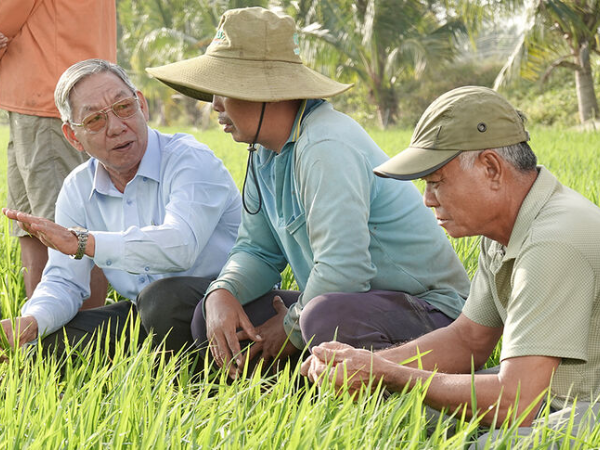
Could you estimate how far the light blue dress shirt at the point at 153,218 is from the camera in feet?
8.47

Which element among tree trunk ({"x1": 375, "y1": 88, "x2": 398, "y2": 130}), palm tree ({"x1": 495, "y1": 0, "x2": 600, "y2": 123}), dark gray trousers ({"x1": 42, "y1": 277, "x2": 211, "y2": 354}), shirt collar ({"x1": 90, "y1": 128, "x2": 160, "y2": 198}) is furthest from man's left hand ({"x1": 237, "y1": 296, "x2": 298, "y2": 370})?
tree trunk ({"x1": 375, "y1": 88, "x2": 398, "y2": 130})

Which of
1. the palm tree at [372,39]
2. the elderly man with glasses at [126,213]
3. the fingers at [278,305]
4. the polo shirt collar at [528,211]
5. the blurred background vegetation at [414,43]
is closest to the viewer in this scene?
the polo shirt collar at [528,211]

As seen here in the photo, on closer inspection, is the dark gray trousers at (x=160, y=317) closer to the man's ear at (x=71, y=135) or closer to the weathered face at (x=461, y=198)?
the man's ear at (x=71, y=135)

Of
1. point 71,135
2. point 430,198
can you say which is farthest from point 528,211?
point 71,135

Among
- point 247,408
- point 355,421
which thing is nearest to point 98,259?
point 247,408

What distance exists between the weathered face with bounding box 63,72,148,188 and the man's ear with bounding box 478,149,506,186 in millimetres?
1307

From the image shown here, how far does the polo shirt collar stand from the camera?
5.61 ft

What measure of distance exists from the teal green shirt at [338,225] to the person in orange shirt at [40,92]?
911mm

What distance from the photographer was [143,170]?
108 inches

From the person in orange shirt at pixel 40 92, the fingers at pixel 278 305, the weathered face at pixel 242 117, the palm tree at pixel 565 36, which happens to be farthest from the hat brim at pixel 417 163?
the palm tree at pixel 565 36

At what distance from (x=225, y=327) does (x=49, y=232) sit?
542 millimetres

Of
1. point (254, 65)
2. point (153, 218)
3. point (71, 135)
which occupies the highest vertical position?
point (254, 65)

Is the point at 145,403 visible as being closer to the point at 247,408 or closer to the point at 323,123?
the point at 247,408

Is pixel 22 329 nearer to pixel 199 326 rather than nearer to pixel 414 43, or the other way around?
pixel 199 326
